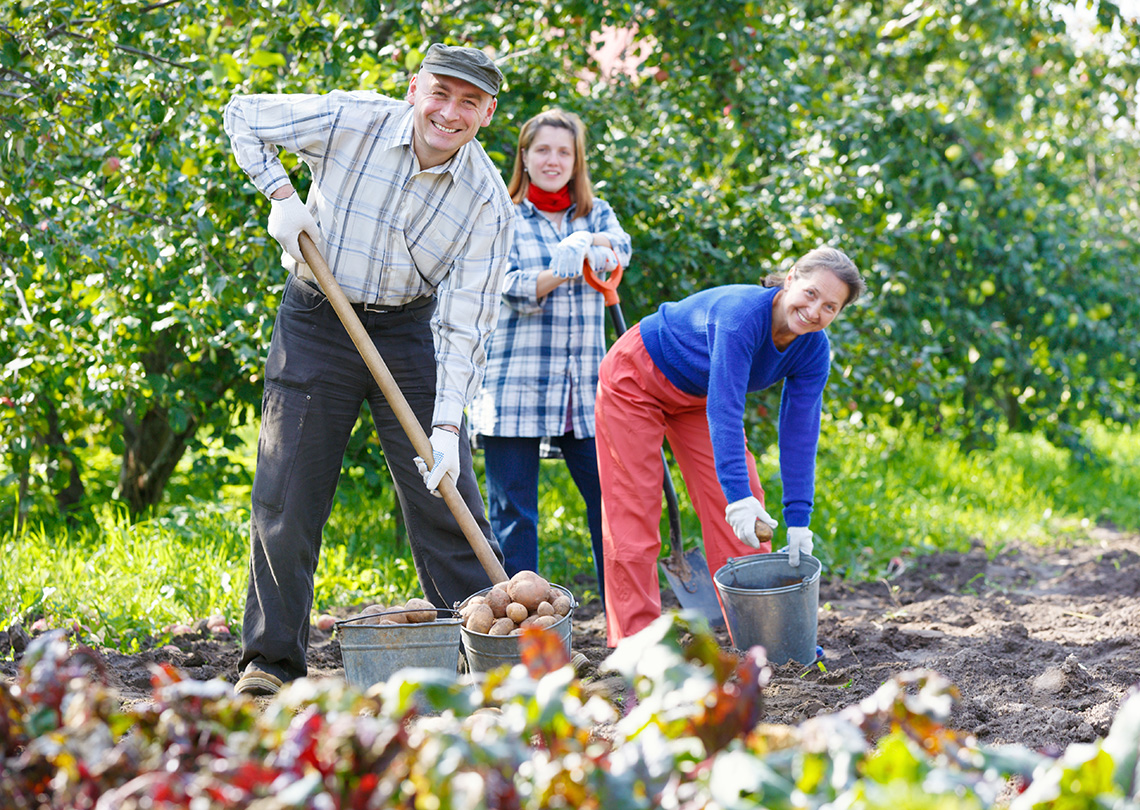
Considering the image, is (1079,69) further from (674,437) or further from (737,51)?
(674,437)

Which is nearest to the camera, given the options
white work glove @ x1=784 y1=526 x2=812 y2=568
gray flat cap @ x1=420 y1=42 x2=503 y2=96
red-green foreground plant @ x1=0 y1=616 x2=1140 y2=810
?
red-green foreground plant @ x1=0 y1=616 x2=1140 y2=810

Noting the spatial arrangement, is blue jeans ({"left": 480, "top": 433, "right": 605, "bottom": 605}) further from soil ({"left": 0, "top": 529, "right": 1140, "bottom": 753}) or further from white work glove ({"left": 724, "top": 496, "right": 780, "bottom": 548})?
white work glove ({"left": 724, "top": 496, "right": 780, "bottom": 548})

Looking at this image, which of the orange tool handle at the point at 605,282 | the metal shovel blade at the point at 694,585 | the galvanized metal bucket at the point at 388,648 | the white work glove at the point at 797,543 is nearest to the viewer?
the galvanized metal bucket at the point at 388,648

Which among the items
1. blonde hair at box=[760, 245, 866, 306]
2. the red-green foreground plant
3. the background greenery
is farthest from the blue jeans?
the red-green foreground plant

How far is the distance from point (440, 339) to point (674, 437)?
3.07ft

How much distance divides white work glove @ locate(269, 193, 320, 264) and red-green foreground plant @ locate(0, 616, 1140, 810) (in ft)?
5.01

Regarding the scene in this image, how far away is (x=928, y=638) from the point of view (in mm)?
3410

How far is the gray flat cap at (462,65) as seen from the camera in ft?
8.25

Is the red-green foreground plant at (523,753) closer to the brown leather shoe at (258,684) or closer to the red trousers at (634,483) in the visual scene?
the brown leather shoe at (258,684)

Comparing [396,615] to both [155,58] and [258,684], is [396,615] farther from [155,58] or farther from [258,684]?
[155,58]

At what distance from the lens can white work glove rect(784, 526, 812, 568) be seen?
299 cm

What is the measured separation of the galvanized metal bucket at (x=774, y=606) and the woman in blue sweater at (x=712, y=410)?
0.09 meters

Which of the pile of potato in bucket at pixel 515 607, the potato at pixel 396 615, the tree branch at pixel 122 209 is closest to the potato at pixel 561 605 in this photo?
the pile of potato in bucket at pixel 515 607

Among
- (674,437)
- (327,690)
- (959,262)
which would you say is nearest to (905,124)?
(959,262)
